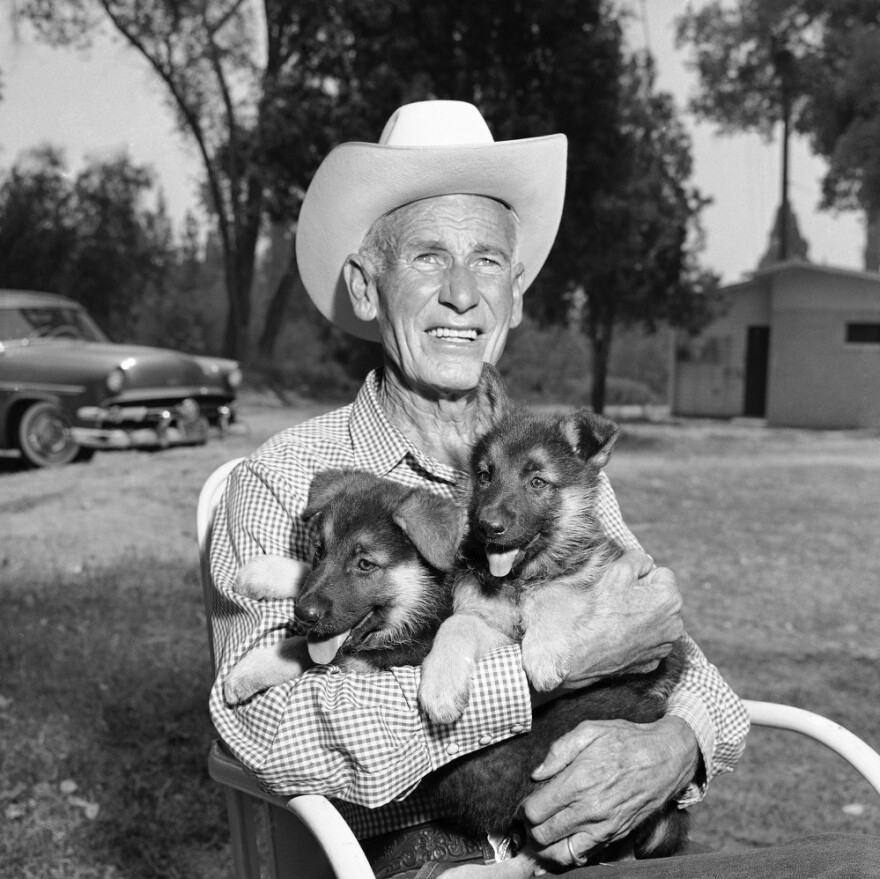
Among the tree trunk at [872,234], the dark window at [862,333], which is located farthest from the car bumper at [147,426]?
the dark window at [862,333]

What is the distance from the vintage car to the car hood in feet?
0.04

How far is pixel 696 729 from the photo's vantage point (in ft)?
8.68

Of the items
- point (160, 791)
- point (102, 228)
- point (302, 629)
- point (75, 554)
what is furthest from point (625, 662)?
point (102, 228)

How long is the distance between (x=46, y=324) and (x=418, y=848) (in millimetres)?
11449

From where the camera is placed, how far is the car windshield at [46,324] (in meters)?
12.4

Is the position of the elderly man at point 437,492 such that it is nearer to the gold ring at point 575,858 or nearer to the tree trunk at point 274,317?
the gold ring at point 575,858

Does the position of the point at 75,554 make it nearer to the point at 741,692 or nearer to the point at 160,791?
the point at 160,791

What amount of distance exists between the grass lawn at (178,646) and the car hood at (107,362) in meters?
0.96

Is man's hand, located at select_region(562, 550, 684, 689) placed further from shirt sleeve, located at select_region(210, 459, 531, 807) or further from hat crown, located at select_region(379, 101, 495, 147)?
hat crown, located at select_region(379, 101, 495, 147)

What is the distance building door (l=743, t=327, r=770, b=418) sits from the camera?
27.1 metres

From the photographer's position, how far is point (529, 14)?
18422mm

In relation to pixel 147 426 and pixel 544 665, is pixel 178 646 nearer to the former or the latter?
pixel 544 665

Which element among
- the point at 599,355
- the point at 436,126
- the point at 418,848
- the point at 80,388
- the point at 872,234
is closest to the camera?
the point at 418,848

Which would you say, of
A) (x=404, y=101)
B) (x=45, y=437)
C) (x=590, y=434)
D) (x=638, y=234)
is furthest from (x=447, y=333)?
(x=638, y=234)
